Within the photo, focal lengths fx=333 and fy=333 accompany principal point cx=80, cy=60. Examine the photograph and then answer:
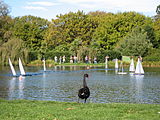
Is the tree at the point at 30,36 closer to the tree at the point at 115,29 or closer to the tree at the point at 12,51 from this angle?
the tree at the point at 115,29

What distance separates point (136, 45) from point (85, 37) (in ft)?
52.1

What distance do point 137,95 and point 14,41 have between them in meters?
36.6

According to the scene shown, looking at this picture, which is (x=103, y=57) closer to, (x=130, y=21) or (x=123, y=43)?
(x=123, y=43)

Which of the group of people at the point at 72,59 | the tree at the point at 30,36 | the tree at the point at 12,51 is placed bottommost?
the group of people at the point at 72,59

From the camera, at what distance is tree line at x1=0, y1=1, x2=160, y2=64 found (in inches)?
2349

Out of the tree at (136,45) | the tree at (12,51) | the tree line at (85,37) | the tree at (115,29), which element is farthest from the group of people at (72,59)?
the tree at (12,51)

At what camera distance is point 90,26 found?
74562mm

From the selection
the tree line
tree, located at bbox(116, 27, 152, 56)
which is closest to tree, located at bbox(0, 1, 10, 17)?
the tree line

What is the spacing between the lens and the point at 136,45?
5953 centimetres

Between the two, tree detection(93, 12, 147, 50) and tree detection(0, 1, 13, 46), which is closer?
tree detection(0, 1, 13, 46)

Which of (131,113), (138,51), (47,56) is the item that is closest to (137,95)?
(131,113)

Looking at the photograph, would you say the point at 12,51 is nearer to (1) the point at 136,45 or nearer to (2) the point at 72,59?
(2) the point at 72,59

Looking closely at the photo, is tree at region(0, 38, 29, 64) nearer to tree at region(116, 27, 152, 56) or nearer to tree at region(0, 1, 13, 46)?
tree at region(0, 1, 13, 46)

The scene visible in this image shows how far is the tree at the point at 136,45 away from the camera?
5934 centimetres
